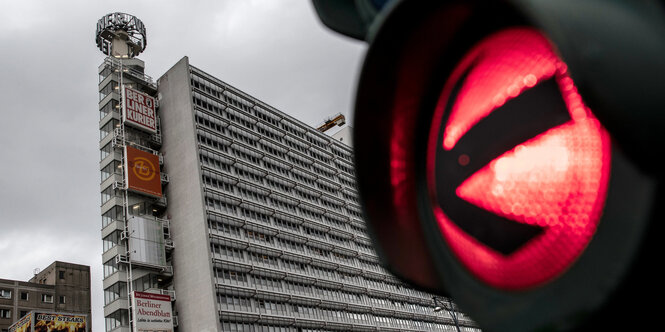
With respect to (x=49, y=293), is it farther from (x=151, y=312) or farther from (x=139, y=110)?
(x=151, y=312)

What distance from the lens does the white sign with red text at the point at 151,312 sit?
50.8 m

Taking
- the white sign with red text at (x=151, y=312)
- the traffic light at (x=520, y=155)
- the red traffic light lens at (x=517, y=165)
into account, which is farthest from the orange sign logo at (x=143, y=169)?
the red traffic light lens at (x=517, y=165)

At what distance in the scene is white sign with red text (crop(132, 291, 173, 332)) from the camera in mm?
50750

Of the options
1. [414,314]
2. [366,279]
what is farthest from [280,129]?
Answer: [414,314]

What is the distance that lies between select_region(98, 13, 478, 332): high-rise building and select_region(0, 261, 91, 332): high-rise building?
28301 millimetres

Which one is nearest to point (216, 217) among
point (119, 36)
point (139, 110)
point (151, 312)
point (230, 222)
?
point (230, 222)

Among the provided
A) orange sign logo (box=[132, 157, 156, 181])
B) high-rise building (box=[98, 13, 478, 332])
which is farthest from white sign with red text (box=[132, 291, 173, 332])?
orange sign logo (box=[132, 157, 156, 181])

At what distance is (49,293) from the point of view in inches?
3268

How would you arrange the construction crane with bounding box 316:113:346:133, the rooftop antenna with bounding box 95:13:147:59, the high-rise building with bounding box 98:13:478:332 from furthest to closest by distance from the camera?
the construction crane with bounding box 316:113:346:133 → the rooftop antenna with bounding box 95:13:147:59 → the high-rise building with bounding box 98:13:478:332

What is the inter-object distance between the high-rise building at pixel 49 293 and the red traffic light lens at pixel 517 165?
85.3 metres

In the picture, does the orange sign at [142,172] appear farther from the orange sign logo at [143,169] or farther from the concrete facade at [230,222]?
the concrete facade at [230,222]

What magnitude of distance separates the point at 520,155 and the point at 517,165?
3cm

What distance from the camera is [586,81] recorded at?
4.56ft

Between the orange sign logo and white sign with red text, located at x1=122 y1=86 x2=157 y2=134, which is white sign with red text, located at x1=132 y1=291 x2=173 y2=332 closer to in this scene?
the orange sign logo
